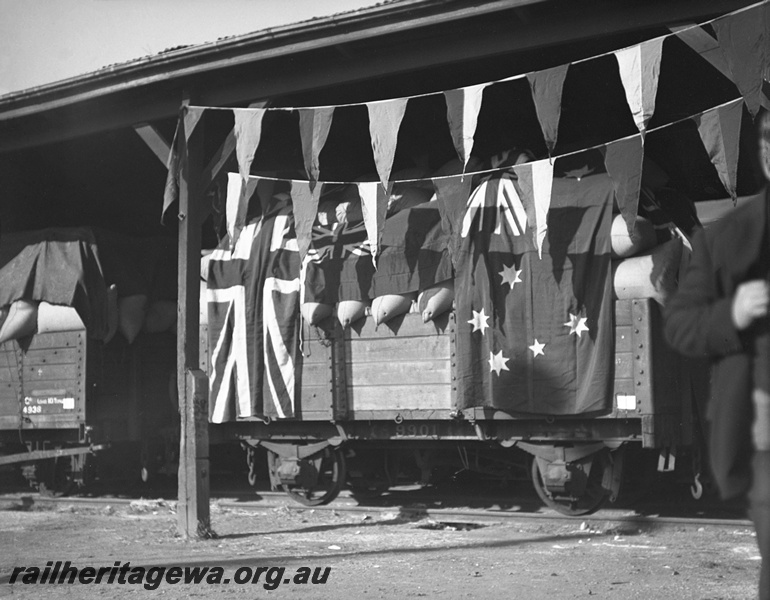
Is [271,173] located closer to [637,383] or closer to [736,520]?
[637,383]

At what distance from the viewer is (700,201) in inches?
473

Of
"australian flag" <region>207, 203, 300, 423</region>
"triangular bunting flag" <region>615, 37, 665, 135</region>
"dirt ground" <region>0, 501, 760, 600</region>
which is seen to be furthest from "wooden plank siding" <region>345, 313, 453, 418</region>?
"triangular bunting flag" <region>615, 37, 665, 135</region>

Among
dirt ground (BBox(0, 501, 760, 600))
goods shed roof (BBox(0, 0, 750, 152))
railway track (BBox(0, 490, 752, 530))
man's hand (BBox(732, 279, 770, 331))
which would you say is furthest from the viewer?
railway track (BBox(0, 490, 752, 530))

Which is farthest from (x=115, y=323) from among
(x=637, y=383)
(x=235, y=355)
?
(x=637, y=383)

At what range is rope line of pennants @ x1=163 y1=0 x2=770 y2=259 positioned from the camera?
20.5ft

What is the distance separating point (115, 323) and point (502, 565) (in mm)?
7087

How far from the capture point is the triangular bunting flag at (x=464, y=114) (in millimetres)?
7551

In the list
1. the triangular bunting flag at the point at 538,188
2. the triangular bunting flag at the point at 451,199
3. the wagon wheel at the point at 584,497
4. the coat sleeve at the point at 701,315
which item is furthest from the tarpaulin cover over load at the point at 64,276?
the coat sleeve at the point at 701,315

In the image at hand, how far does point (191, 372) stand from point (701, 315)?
7.59 meters

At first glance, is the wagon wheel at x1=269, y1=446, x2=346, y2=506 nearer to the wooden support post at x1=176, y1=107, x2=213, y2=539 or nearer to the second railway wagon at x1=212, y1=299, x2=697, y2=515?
the second railway wagon at x1=212, y1=299, x2=697, y2=515

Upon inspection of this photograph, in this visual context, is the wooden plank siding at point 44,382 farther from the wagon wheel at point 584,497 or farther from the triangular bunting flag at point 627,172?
the triangular bunting flag at point 627,172

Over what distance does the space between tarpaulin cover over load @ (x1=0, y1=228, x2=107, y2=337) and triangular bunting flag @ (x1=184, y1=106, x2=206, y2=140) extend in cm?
348

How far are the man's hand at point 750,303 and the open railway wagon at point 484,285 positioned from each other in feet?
17.9

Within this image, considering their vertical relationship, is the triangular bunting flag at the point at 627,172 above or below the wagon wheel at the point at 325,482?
above
